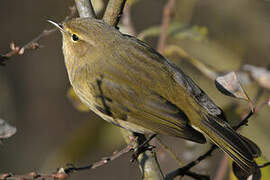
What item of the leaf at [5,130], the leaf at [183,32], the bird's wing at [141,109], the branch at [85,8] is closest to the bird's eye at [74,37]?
the branch at [85,8]

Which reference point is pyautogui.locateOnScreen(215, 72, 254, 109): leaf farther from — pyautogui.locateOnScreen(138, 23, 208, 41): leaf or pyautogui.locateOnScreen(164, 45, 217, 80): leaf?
pyautogui.locateOnScreen(138, 23, 208, 41): leaf

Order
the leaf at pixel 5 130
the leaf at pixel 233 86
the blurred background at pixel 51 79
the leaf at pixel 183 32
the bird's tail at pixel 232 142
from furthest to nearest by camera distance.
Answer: the blurred background at pixel 51 79, the leaf at pixel 183 32, the bird's tail at pixel 232 142, the leaf at pixel 233 86, the leaf at pixel 5 130

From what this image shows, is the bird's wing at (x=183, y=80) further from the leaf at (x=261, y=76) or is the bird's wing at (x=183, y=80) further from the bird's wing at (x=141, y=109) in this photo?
the leaf at (x=261, y=76)

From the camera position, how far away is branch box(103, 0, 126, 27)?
298cm

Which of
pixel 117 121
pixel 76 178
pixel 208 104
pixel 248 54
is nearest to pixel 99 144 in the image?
pixel 117 121

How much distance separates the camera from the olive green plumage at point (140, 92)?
3.04 meters

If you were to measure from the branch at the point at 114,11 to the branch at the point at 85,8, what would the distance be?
0.10m

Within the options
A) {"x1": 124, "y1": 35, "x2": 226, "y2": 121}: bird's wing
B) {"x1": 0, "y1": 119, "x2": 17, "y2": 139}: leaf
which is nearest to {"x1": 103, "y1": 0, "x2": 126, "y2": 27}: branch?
{"x1": 124, "y1": 35, "x2": 226, "y2": 121}: bird's wing

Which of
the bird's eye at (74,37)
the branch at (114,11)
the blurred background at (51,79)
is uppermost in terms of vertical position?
the branch at (114,11)

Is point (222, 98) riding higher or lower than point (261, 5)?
lower

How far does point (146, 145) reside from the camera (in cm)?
307

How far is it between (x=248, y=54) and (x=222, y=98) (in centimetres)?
92

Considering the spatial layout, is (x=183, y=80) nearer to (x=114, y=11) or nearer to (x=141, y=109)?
(x=141, y=109)

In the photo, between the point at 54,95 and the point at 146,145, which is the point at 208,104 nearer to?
the point at 146,145
